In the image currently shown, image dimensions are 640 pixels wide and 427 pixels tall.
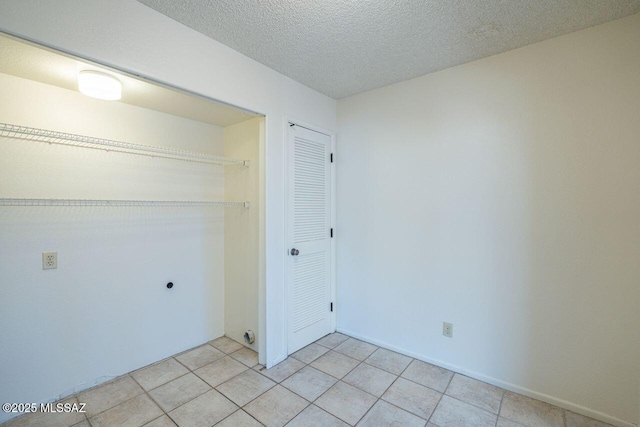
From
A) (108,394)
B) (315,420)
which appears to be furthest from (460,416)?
(108,394)

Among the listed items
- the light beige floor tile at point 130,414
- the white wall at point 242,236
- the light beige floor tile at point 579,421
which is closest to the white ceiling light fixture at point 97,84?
the white wall at point 242,236

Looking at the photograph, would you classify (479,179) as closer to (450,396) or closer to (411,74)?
(411,74)

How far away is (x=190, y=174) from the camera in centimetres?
274

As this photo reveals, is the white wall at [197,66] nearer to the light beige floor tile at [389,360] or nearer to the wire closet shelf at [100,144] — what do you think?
the wire closet shelf at [100,144]

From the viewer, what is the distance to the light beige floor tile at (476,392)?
193 centimetres

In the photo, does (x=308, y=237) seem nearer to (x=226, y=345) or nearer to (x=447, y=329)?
(x=226, y=345)

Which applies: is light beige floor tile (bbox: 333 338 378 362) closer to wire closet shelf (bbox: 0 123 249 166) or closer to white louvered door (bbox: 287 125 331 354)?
white louvered door (bbox: 287 125 331 354)

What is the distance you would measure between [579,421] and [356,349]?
1.60 metres

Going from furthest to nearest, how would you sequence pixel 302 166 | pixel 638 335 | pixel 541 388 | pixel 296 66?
1. pixel 302 166
2. pixel 296 66
3. pixel 541 388
4. pixel 638 335

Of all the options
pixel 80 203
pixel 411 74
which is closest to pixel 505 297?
pixel 411 74

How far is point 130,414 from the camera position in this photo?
6.03 ft

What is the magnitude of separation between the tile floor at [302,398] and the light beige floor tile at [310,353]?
19mm

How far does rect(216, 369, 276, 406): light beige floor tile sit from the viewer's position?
2.01 meters

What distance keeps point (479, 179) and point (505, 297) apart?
92cm
